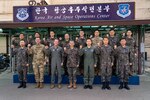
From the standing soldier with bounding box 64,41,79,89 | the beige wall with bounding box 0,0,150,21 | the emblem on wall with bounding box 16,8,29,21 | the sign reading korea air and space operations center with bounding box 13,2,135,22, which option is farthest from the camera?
the beige wall with bounding box 0,0,150,21

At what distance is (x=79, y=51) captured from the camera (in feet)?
35.4

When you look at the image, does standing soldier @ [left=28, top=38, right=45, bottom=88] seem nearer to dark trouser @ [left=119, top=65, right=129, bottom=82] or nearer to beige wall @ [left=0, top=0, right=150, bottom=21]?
dark trouser @ [left=119, top=65, right=129, bottom=82]

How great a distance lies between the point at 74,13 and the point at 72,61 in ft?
9.18

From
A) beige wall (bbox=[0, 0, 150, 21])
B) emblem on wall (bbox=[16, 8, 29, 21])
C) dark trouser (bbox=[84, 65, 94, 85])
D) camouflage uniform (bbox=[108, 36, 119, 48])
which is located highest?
beige wall (bbox=[0, 0, 150, 21])

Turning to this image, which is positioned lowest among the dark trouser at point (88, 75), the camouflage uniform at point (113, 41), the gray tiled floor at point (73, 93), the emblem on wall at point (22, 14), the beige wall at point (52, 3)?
the gray tiled floor at point (73, 93)

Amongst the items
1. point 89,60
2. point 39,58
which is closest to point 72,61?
point 89,60

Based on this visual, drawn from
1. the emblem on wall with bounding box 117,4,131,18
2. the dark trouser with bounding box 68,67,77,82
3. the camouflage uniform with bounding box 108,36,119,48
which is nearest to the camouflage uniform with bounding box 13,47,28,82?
the dark trouser with bounding box 68,67,77,82

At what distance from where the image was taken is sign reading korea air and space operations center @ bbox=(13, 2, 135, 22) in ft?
40.8

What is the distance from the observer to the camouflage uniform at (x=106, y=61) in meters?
10.7

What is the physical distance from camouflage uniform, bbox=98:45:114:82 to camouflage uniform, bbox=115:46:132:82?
0.32 m

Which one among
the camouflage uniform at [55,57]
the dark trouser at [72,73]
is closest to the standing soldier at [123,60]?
the dark trouser at [72,73]

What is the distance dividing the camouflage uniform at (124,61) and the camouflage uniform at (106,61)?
323 millimetres

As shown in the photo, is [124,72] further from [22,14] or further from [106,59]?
[22,14]

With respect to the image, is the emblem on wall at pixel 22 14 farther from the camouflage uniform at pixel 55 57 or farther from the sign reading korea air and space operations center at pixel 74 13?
the camouflage uniform at pixel 55 57
